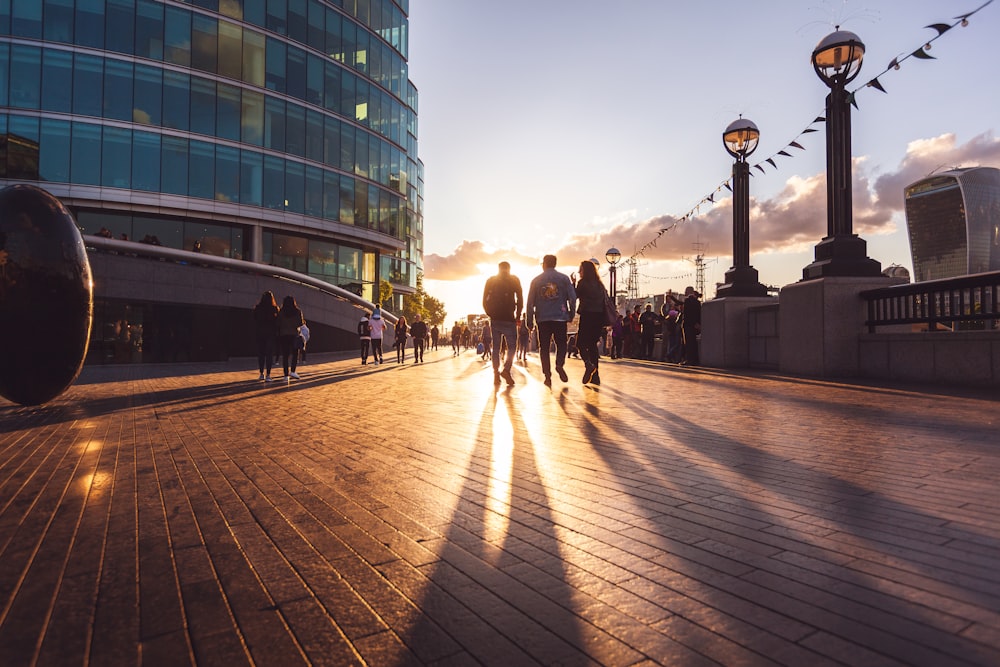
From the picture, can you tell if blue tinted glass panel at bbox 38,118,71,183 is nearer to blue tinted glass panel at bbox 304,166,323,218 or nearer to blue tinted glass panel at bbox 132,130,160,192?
blue tinted glass panel at bbox 132,130,160,192

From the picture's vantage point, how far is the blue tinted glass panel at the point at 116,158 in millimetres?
28609

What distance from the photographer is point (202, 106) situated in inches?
1223

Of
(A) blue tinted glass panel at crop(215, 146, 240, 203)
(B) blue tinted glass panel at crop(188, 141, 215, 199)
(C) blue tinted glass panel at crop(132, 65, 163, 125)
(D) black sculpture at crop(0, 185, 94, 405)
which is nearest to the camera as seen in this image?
(D) black sculpture at crop(0, 185, 94, 405)

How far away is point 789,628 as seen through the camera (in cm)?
170

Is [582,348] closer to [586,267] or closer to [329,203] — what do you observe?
[586,267]

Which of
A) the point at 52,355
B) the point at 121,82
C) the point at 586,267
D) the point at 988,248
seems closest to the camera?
the point at 52,355

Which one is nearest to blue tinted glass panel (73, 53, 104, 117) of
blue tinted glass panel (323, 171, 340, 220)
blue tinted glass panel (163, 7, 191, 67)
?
blue tinted glass panel (163, 7, 191, 67)

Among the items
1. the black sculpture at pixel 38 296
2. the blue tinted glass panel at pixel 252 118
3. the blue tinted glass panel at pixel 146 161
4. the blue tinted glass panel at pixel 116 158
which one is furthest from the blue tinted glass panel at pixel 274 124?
the black sculpture at pixel 38 296

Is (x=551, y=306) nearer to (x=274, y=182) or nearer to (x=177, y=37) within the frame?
(x=274, y=182)

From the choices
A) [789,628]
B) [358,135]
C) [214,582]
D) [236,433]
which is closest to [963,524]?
[789,628]

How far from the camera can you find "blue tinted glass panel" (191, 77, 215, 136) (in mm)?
30781

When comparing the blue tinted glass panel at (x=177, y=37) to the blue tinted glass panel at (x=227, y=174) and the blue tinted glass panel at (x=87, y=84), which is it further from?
the blue tinted glass panel at (x=227, y=174)

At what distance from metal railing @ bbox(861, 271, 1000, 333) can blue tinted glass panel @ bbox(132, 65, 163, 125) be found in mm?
32326

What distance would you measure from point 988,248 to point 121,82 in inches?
5502
